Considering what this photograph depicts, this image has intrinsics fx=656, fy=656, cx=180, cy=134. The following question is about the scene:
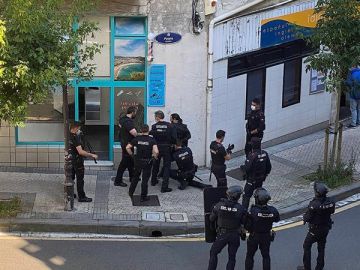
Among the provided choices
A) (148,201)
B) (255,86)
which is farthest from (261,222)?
(255,86)

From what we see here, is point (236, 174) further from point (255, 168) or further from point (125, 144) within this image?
point (255, 168)

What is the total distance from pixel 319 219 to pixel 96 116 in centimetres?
706

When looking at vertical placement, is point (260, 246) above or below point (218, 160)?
below

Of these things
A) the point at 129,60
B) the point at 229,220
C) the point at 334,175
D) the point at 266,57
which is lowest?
the point at 334,175

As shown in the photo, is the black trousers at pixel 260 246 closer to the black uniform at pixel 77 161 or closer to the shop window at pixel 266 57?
the black uniform at pixel 77 161

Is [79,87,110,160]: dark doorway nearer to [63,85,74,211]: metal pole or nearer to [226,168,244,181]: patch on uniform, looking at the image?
[226,168,244,181]: patch on uniform

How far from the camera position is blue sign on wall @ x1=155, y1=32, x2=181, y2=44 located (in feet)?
47.2

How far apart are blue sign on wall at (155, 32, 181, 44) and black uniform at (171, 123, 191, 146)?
1.97 metres

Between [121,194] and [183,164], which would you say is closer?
[121,194]

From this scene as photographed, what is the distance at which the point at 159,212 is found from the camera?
12.1 m

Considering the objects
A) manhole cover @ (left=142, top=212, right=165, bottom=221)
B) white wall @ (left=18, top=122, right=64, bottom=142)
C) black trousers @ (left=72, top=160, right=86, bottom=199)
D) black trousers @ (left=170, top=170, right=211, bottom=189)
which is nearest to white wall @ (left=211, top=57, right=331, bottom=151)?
black trousers @ (left=170, top=170, right=211, bottom=189)

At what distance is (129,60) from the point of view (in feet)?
48.1

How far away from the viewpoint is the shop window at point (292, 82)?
56.8 feet

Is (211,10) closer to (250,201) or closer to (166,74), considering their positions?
(166,74)
